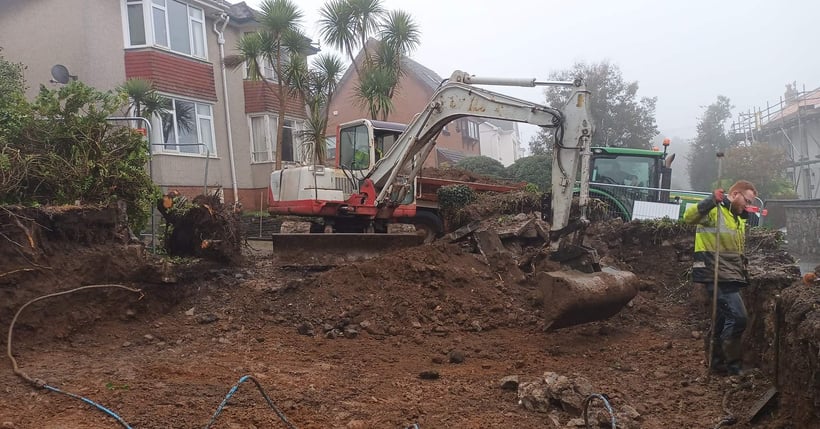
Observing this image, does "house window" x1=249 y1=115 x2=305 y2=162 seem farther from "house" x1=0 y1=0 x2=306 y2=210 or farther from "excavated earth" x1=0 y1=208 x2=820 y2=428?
"excavated earth" x1=0 y1=208 x2=820 y2=428

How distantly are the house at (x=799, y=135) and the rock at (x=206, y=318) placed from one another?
28740 mm

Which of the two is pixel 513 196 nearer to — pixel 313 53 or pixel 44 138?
pixel 44 138

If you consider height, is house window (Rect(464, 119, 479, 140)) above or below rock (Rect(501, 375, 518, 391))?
above

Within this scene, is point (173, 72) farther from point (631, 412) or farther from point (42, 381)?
point (631, 412)

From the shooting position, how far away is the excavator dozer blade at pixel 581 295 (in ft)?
20.6

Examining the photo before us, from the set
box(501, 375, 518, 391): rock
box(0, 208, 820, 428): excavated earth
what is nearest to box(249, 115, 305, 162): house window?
box(0, 208, 820, 428): excavated earth

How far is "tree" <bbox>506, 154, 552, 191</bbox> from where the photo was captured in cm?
2162

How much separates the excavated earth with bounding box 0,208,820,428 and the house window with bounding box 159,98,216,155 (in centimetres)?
873

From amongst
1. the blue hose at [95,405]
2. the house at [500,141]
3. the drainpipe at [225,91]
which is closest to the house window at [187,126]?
the drainpipe at [225,91]

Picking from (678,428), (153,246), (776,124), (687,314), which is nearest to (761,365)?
(678,428)

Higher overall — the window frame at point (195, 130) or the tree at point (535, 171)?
the window frame at point (195, 130)

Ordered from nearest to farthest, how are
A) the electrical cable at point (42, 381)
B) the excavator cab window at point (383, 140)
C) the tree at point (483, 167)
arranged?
the electrical cable at point (42, 381) < the excavator cab window at point (383, 140) < the tree at point (483, 167)

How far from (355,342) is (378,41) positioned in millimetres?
13881

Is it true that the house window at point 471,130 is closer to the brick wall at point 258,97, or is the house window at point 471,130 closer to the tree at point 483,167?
the tree at point 483,167
